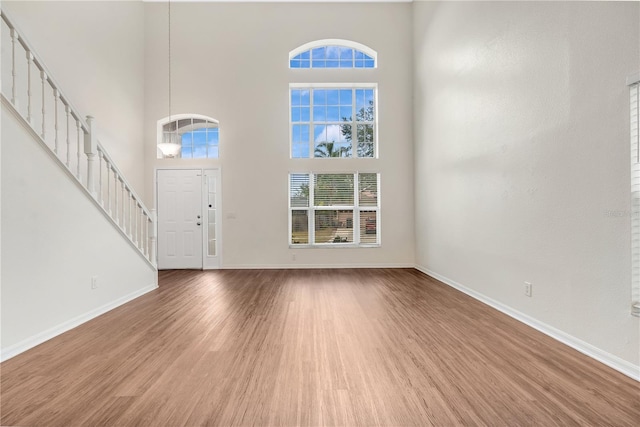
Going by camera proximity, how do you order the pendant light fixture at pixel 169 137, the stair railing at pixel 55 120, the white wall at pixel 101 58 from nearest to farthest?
the stair railing at pixel 55 120 → the white wall at pixel 101 58 → the pendant light fixture at pixel 169 137

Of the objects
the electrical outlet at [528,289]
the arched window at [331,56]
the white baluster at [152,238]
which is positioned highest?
the arched window at [331,56]

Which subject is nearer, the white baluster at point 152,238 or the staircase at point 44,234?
the staircase at point 44,234

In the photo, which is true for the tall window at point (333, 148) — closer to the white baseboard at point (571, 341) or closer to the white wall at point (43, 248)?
the white baseboard at point (571, 341)

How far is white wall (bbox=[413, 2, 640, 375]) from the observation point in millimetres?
2180

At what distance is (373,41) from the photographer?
6.40 meters

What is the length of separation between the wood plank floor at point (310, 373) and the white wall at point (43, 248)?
0.21 meters

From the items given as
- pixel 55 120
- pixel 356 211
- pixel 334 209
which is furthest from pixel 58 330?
pixel 356 211

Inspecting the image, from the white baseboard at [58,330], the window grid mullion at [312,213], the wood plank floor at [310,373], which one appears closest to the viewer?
the wood plank floor at [310,373]

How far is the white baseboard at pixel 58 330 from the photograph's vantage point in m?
2.39

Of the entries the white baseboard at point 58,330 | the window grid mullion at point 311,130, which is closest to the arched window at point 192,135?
the window grid mullion at point 311,130

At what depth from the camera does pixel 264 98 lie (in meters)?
6.34

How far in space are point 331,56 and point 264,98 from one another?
5.57 feet

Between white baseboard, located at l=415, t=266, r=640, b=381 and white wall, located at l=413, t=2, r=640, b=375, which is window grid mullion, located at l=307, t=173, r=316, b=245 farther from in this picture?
white baseboard, located at l=415, t=266, r=640, b=381

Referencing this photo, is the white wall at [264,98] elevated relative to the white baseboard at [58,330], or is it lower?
elevated
